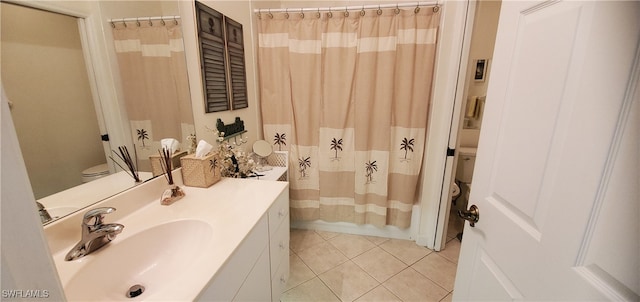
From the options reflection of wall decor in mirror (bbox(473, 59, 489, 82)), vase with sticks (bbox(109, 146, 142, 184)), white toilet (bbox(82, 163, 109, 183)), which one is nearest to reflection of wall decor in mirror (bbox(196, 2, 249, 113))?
vase with sticks (bbox(109, 146, 142, 184))

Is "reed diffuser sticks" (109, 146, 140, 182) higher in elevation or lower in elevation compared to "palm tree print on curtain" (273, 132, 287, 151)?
higher

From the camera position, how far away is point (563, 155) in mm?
549

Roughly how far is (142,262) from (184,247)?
136mm

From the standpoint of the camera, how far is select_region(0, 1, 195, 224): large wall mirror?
0.68 m

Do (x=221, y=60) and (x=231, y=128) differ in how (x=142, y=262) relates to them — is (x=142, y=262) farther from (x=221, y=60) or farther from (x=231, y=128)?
(x=221, y=60)

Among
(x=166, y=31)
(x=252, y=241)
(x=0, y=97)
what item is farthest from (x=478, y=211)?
(x=166, y=31)

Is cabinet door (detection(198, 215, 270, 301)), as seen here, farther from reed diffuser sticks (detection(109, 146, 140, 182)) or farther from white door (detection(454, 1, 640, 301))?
white door (detection(454, 1, 640, 301))

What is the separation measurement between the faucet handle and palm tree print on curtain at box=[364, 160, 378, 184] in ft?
5.61

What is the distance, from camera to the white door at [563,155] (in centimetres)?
45

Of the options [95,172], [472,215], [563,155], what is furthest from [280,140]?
[563,155]

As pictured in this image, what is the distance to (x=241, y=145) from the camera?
192 cm

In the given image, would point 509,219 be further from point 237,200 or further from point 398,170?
point 398,170

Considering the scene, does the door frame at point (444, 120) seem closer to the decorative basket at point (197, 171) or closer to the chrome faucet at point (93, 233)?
the decorative basket at point (197, 171)

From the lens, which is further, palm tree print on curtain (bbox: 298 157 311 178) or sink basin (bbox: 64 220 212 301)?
palm tree print on curtain (bbox: 298 157 311 178)
